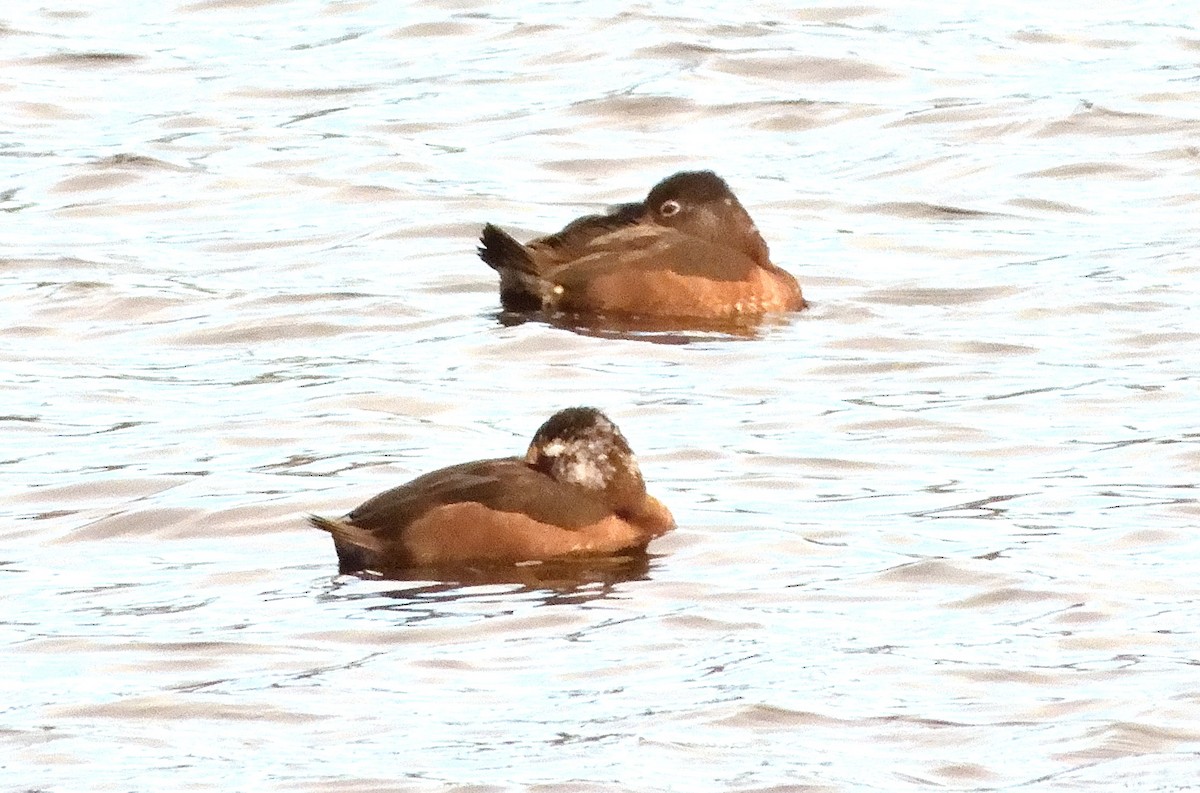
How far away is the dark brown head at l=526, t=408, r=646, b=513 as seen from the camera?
10.6 m

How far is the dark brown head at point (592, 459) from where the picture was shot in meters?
10.6

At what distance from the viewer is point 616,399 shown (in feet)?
43.3

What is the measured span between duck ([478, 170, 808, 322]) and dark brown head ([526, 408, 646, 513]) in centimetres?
445

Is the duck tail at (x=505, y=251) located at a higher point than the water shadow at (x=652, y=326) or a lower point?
higher

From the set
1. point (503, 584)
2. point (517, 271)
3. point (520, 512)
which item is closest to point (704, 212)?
point (517, 271)

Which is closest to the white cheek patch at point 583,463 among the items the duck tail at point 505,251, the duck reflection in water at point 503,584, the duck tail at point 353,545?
the duck reflection in water at point 503,584

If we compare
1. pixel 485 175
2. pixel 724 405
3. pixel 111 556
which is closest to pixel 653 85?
pixel 485 175

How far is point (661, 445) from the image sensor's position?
12250 mm

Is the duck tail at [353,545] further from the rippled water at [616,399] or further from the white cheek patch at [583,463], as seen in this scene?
the white cheek patch at [583,463]

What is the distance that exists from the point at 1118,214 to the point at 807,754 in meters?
10.7

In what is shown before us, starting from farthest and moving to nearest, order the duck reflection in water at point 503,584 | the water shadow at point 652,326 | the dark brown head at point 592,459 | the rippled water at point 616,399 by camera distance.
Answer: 1. the water shadow at point 652,326
2. the dark brown head at point 592,459
3. the duck reflection in water at point 503,584
4. the rippled water at point 616,399

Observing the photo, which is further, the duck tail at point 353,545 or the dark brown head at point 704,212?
the dark brown head at point 704,212

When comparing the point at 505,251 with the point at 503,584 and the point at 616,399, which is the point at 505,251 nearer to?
the point at 616,399

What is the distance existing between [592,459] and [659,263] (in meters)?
4.56
